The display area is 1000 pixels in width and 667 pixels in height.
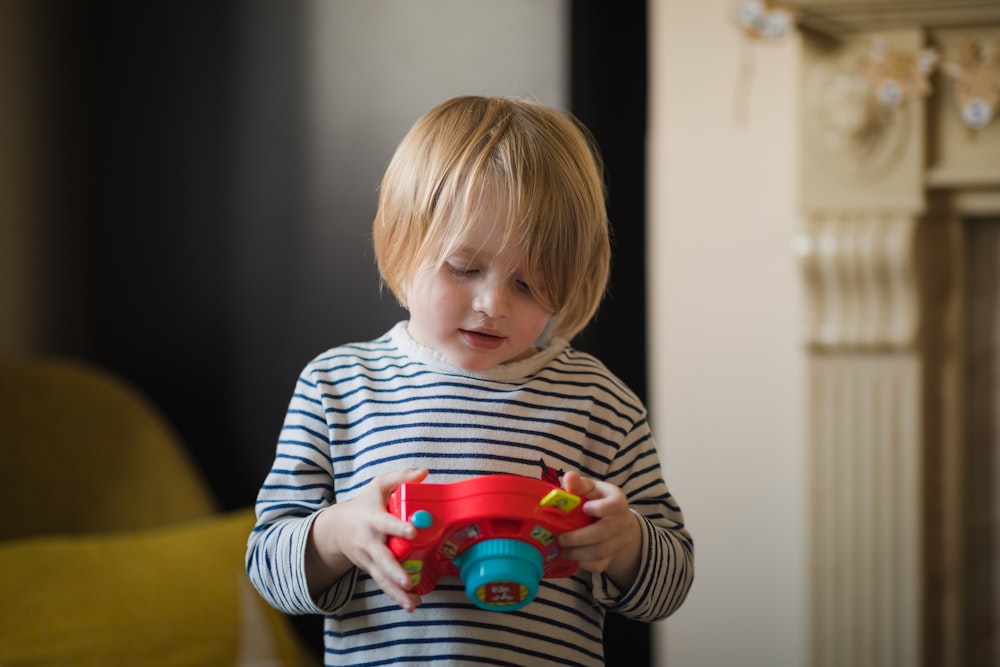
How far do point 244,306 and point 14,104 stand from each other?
0.57m

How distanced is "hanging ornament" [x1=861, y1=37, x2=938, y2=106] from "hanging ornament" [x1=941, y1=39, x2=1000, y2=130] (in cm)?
4

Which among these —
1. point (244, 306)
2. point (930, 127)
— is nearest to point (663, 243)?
point (930, 127)

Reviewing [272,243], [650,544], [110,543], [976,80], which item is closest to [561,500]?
[650,544]

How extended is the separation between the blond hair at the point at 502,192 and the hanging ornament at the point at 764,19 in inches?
36.0

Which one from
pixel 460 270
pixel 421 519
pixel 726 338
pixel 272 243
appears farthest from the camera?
pixel 726 338

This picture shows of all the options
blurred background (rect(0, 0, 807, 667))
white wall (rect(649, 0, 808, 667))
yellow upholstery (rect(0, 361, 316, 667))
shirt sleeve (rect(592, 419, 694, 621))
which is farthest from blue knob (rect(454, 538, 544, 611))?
white wall (rect(649, 0, 808, 667))

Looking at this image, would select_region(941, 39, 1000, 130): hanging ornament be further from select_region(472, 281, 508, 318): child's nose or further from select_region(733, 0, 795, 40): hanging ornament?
select_region(472, 281, 508, 318): child's nose

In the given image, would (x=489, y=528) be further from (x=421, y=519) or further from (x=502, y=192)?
(x=502, y=192)

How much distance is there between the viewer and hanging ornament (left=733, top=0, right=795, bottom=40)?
1523mm

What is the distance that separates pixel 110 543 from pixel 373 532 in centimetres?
86

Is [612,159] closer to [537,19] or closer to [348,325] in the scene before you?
[537,19]

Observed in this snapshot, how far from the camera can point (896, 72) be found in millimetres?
1538

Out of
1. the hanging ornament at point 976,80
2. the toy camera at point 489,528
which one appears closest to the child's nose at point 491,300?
the toy camera at point 489,528

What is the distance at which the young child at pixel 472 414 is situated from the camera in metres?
0.70
